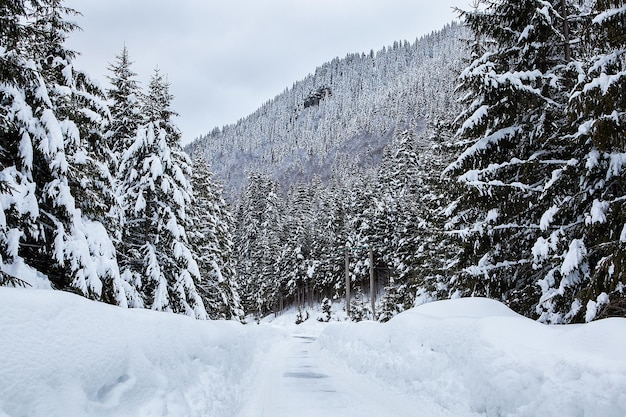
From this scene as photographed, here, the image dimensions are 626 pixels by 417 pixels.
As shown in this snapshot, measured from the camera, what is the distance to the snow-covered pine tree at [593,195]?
7277 millimetres

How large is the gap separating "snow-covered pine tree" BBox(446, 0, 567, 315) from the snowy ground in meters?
2.56

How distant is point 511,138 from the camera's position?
11305 millimetres

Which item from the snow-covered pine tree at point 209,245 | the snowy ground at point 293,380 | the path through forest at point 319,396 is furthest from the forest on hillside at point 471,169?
the path through forest at point 319,396

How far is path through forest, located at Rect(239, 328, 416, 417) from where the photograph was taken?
7.11m

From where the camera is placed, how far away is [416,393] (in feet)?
26.0

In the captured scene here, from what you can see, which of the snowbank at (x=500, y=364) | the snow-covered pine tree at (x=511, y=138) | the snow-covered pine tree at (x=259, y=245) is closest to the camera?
Result: the snowbank at (x=500, y=364)

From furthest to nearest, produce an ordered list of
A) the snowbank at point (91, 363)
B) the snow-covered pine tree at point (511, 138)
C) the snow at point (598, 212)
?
the snow-covered pine tree at point (511, 138), the snow at point (598, 212), the snowbank at point (91, 363)

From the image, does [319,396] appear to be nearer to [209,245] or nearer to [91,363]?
[91,363]

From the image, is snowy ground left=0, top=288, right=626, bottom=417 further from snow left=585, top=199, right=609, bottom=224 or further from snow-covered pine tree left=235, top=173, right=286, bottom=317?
snow-covered pine tree left=235, top=173, right=286, bottom=317

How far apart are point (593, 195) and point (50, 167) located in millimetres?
12461

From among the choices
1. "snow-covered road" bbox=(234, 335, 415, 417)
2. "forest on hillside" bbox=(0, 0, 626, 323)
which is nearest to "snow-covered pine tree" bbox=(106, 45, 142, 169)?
"forest on hillside" bbox=(0, 0, 626, 323)

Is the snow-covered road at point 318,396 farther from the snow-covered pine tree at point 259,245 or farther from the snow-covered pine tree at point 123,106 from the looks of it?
the snow-covered pine tree at point 259,245

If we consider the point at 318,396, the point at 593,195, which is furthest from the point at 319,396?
the point at 593,195

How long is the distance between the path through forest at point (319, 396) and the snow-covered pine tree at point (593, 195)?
407cm
